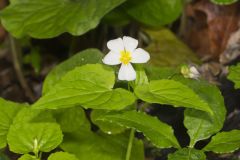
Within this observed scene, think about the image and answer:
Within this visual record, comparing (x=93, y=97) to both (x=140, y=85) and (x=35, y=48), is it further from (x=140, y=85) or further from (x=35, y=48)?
(x=35, y=48)

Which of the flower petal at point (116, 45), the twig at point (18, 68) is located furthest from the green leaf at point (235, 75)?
the twig at point (18, 68)

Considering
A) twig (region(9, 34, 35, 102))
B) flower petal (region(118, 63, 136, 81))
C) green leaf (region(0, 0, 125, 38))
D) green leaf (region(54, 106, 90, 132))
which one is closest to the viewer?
flower petal (region(118, 63, 136, 81))

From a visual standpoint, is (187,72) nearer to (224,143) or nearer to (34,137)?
(224,143)

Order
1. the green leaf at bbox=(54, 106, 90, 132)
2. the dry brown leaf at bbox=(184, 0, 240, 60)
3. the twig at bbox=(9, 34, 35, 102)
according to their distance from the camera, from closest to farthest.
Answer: the green leaf at bbox=(54, 106, 90, 132) < the twig at bbox=(9, 34, 35, 102) < the dry brown leaf at bbox=(184, 0, 240, 60)

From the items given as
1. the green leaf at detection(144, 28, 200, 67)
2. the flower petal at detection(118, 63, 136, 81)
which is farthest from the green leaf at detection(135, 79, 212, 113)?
the green leaf at detection(144, 28, 200, 67)

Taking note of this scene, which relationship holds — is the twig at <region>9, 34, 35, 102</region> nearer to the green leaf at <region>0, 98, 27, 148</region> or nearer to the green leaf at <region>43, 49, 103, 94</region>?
the green leaf at <region>43, 49, 103, 94</region>
